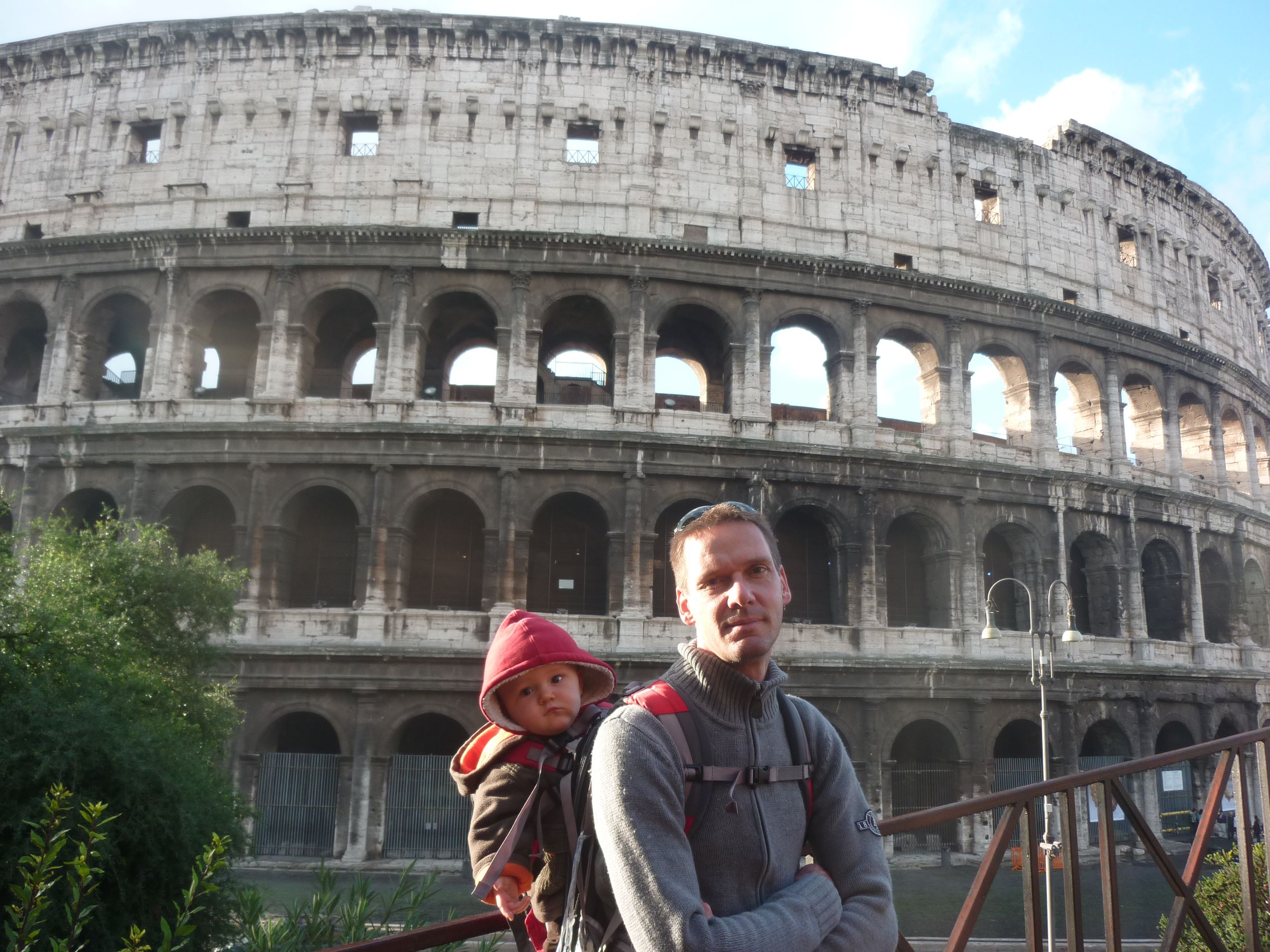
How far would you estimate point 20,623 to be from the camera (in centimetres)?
952

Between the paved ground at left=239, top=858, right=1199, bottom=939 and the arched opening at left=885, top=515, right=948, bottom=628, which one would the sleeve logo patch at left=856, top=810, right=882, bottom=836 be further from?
the arched opening at left=885, top=515, right=948, bottom=628

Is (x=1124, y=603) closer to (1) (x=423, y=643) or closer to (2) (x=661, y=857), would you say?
(1) (x=423, y=643)

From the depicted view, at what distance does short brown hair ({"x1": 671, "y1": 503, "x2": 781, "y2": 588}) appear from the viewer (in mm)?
2211

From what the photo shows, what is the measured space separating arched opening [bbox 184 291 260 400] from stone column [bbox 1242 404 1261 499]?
2701cm

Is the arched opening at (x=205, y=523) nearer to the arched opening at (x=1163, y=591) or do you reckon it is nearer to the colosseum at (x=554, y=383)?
the colosseum at (x=554, y=383)

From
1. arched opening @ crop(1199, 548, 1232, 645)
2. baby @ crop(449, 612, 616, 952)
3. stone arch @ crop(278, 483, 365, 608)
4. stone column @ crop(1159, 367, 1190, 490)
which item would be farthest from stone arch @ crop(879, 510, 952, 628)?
baby @ crop(449, 612, 616, 952)

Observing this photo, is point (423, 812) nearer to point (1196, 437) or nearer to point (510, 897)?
point (510, 897)

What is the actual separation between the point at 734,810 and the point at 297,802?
55.4 ft

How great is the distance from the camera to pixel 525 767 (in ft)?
8.05

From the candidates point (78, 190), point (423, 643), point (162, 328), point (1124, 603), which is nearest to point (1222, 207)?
point (1124, 603)

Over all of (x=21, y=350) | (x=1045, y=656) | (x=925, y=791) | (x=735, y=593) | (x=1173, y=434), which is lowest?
(x=925, y=791)

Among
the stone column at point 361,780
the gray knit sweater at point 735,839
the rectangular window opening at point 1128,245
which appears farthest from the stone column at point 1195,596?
the gray knit sweater at point 735,839

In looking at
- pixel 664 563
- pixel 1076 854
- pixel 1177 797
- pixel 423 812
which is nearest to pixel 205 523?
pixel 423 812

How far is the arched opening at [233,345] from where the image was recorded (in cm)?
1961
